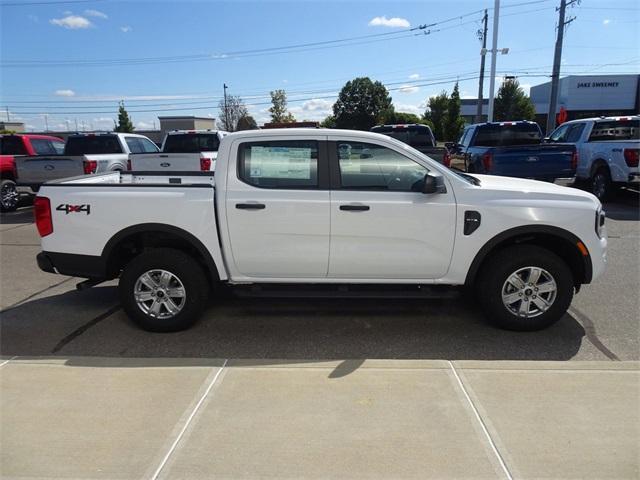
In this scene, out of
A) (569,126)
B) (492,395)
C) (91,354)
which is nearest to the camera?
(492,395)

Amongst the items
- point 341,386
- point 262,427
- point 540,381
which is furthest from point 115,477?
point 540,381

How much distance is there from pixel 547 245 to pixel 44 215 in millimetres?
4743

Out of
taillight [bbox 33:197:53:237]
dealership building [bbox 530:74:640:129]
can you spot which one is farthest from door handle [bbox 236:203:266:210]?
dealership building [bbox 530:74:640:129]

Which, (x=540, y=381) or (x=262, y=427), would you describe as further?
(x=540, y=381)

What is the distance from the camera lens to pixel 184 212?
4.48m

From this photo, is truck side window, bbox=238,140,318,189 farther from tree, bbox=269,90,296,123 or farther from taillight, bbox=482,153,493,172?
tree, bbox=269,90,296,123

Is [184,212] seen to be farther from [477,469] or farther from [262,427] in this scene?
[477,469]

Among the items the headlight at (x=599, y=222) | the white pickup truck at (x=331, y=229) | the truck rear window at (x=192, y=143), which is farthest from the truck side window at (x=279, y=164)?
the truck rear window at (x=192, y=143)

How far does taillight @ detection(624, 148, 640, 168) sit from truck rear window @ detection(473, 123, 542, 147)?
2416 mm

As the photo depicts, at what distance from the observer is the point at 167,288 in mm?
4637

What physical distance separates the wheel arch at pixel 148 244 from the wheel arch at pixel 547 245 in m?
2.40

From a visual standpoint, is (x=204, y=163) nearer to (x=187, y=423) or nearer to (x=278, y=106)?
(x=187, y=423)

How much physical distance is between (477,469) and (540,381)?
1.21 metres

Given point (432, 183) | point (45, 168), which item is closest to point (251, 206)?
point (432, 183)
